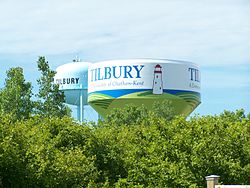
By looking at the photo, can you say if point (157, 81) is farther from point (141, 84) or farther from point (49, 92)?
point (49, 92)

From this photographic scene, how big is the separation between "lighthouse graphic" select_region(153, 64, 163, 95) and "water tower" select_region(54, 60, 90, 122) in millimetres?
9260

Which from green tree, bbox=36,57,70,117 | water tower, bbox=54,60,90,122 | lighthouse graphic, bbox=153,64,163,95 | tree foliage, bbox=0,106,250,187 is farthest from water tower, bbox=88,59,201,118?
tree foliage, bbox=0,106,250,187

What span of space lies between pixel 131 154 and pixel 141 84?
41.0 metres

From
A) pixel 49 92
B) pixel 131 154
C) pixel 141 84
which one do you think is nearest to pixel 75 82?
pixel 141 84

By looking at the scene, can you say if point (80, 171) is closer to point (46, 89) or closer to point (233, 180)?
point (233, 180)

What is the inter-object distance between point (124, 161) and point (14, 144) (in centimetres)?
537

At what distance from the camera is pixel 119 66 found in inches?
2687

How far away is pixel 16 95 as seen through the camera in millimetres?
43250

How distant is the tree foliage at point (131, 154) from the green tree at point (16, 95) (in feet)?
51.7

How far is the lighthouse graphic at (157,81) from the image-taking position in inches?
2660

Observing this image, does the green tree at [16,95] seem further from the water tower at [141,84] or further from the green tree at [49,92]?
the water tower at [141,84]

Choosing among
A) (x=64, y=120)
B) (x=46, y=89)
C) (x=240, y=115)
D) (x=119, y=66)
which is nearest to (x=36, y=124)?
(x=64, y=120)

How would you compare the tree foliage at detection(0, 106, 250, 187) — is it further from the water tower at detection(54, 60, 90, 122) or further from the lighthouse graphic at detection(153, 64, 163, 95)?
the water tower at detection(54, 60, 90, 122)

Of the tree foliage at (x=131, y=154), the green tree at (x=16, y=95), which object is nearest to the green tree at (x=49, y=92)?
the green tree at (x=16, y=95)
